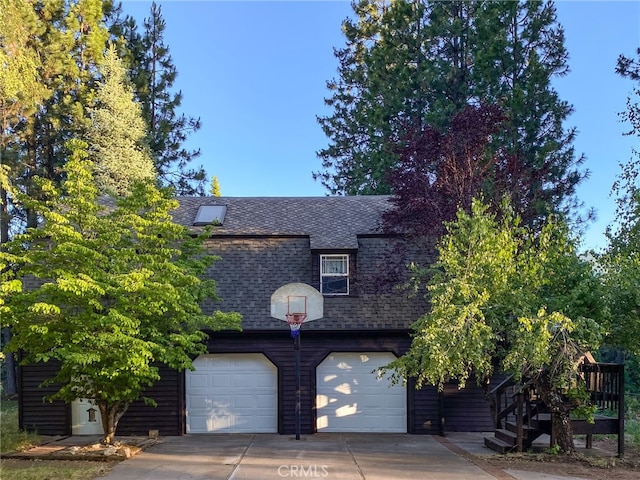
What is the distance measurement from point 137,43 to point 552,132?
2019cm

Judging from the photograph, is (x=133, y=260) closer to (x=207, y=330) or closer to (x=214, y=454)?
(x=207, y=330)

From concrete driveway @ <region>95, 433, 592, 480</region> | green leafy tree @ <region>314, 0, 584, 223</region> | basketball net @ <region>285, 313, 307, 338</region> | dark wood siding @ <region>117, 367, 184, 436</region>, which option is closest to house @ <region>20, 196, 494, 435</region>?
dark wood siding @ <region>117, 367, 184, 436</region>

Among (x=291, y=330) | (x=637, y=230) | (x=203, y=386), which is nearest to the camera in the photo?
(x=637, y=230)

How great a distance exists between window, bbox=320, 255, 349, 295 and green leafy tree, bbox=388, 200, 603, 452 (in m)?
3.79

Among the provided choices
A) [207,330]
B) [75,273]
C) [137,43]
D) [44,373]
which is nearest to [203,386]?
[207,330]

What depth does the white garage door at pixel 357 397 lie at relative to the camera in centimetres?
1177

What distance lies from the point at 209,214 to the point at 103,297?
518cm

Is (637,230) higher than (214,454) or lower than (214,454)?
higher

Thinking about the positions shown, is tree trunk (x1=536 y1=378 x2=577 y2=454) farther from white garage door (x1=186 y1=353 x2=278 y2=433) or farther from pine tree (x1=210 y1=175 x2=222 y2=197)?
pine tree (x1=210 y1=175 x2=222 y2=197)

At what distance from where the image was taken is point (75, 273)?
896 centimetres

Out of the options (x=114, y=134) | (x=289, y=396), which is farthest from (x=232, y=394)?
(x=114, y=134)

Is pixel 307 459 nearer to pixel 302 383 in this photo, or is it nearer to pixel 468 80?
pixel 302 383

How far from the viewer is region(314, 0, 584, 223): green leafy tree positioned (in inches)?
762

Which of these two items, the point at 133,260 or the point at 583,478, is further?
the point at 133,260
